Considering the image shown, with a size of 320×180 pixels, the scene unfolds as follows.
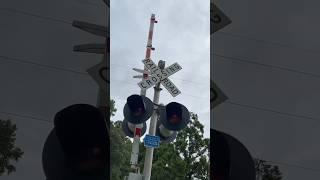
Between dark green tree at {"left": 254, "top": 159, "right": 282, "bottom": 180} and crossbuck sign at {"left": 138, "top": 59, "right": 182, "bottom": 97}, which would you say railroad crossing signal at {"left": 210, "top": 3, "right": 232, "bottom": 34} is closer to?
dark green tree at {"left": 254, "top": 159, "right": 282, "bottom": 180}

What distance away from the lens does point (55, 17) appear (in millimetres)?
3363

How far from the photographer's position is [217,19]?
145 inches

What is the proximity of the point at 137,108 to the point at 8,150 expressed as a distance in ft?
9.69

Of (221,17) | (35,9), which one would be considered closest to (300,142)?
(221,17)

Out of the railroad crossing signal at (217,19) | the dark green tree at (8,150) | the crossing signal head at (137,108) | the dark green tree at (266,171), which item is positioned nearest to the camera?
the dark green tree at (8,150)

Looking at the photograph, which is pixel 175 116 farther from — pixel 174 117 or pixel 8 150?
pixel 8 150

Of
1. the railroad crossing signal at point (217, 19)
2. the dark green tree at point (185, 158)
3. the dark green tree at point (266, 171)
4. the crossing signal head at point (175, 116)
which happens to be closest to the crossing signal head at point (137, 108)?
the crossing signal head at point (175, 116)

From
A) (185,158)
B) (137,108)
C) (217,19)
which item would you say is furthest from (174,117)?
(185,158)

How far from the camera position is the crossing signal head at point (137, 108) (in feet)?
19.4

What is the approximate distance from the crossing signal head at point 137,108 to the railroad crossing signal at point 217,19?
2382mm

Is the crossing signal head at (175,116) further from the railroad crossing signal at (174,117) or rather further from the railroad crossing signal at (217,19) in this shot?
the railroad crossing signal at (217,19)

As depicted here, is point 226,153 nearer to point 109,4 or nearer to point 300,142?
point 300,142

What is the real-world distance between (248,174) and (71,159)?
52.5 inches

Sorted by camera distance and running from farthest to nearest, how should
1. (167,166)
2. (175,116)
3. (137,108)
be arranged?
1. (167,166)
2. (175,116)
3. (137,108)
